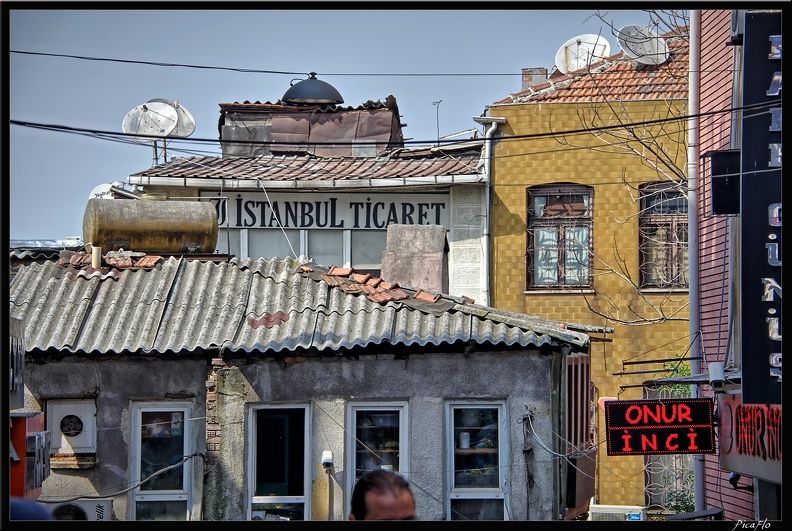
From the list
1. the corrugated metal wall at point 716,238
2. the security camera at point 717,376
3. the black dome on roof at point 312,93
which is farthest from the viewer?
the black dome on roof at point 312,93

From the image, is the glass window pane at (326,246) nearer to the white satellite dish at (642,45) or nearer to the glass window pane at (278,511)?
the white satellite dish at (642,45)

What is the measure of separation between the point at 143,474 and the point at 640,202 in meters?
12.0

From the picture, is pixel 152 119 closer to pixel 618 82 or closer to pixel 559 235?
pixel 559 235

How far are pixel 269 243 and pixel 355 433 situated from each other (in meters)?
10.0

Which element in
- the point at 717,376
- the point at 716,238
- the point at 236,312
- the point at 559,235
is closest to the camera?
the point at 717,376

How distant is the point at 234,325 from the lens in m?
12.7

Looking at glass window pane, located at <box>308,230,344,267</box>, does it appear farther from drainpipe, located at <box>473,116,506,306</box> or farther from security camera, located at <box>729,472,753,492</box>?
security camera, located at <box>729,472,753,492</box>

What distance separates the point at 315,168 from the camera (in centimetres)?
2281

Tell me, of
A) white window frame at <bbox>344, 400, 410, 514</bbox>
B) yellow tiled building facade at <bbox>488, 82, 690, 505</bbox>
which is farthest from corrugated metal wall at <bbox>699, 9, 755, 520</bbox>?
yellow tiled building facade at <bbox>488, 82, 690, 505</bbox>

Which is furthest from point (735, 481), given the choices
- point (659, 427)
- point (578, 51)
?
point (578, 51)

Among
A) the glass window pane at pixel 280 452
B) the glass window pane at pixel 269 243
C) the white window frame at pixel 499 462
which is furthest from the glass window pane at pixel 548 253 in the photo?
the glass window pane at pixel 280 452

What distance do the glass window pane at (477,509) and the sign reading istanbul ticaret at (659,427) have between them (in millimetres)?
1477

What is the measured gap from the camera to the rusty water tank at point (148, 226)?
1510 cm

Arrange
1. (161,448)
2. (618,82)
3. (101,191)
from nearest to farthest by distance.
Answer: (161,448) → (618,82) → (101,191)
